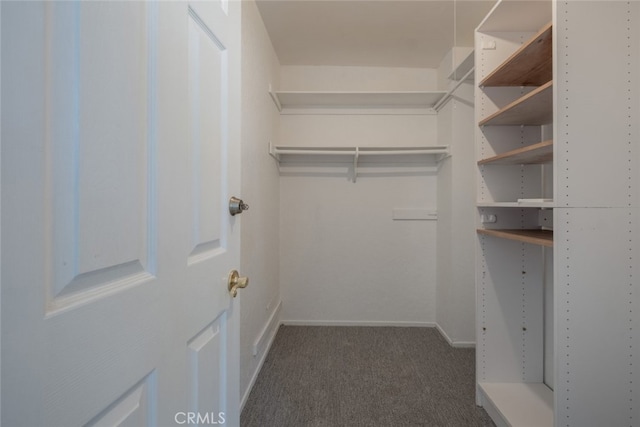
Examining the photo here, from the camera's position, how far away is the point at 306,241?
2975 millimetres

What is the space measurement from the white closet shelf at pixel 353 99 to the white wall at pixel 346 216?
11 centimetres

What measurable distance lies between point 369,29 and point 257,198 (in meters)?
1.62

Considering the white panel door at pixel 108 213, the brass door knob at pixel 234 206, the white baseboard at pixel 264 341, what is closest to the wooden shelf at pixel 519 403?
the white baseboard at pixel 264 341

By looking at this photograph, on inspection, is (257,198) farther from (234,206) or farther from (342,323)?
(342,323)

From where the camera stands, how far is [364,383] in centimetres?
197

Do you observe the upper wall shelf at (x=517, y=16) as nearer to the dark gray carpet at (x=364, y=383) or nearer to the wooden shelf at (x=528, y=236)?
the wooden shelf at (x=528, y=236)

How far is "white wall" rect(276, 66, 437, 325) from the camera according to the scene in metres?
2.95

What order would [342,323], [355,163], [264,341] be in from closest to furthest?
[264,341]
[355,163]
[342,323]

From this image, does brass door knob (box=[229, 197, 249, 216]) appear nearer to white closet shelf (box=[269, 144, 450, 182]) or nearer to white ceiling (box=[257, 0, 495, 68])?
white closet shelf (box=[269, 144, 450, 182])

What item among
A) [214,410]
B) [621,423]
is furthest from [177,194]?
[621,423]

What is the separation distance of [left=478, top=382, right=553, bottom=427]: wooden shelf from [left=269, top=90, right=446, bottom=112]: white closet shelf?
2.24 m

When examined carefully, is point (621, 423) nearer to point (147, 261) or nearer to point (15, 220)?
point (147, 261)

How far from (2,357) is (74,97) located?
0.32 metres
